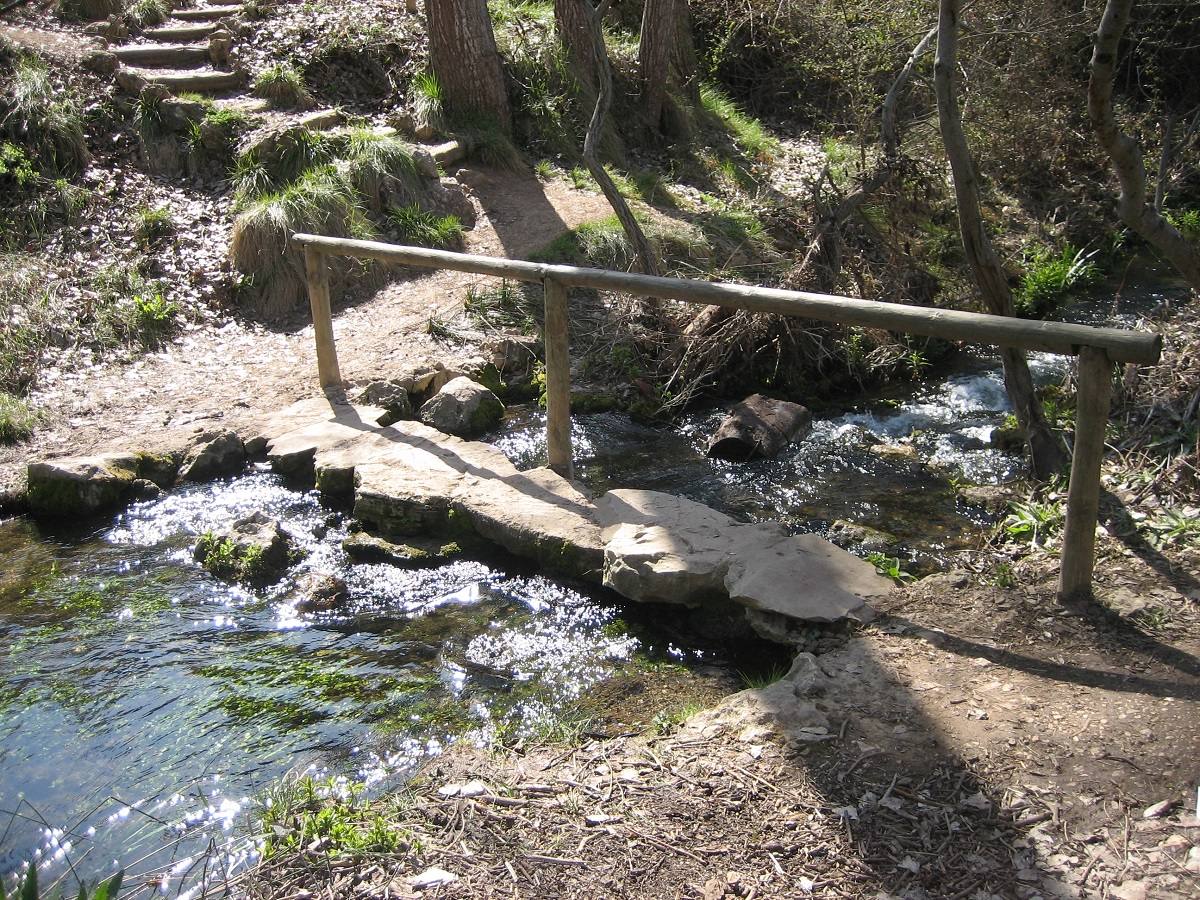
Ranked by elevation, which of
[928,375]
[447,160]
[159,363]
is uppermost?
[447,160]

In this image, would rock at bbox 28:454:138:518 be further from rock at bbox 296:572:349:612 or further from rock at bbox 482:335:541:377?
rock at bbox 482:335:541:377

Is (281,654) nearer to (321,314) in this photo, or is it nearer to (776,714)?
(776,714)

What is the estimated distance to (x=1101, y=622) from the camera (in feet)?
13.0

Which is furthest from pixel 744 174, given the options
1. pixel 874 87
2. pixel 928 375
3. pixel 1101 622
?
pixel 1101 622

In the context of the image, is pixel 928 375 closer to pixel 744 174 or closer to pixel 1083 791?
pixel 744 174

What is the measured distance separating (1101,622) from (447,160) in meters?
8.44

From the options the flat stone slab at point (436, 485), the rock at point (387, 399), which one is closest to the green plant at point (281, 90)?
the rock at point (387, 399)

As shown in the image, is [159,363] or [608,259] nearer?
[159,363]

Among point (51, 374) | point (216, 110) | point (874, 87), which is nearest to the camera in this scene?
point (51, 374)

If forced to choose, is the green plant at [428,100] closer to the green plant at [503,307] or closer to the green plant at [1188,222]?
the green plant at [503,307]

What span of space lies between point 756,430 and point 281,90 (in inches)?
284

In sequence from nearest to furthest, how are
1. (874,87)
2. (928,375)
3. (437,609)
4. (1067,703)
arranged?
(1067,703), (437,609), (928,375), (874,87)

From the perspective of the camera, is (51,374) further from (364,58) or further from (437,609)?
(364,58)

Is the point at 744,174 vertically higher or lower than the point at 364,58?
lower
